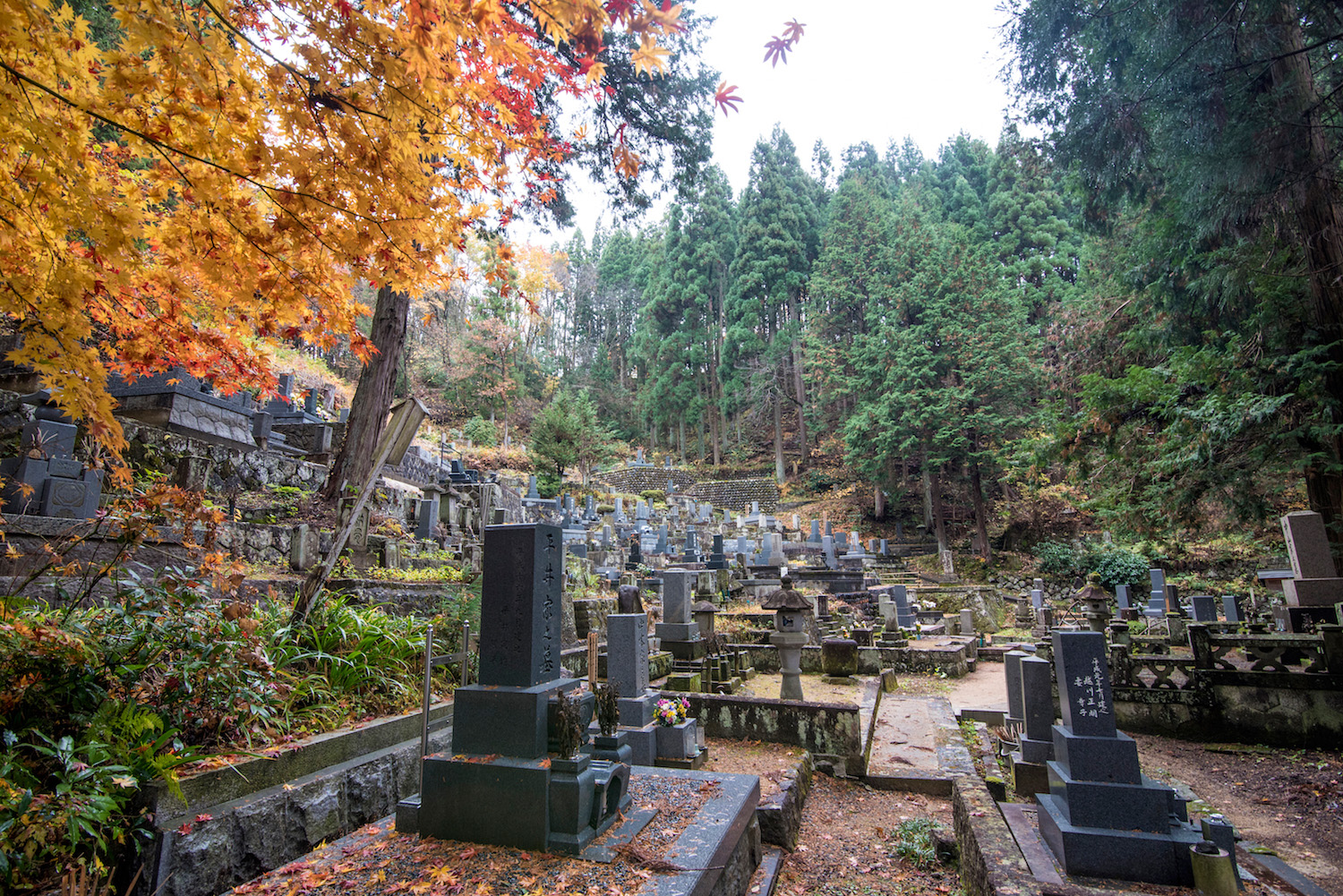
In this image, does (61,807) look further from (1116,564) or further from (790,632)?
(1116,564)

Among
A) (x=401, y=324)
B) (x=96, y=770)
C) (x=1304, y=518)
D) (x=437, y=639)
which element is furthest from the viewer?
(x=401, y=324)

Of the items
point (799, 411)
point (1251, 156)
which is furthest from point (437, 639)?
point (799, 411)

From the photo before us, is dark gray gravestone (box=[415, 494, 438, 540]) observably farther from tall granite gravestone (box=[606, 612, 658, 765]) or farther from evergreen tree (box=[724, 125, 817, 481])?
evergreen tree (box=[724, 125, 817, 481])

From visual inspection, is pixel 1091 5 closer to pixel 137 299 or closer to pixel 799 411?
pixel 137 299

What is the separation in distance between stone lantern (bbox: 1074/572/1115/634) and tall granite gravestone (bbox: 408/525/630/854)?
7369mm

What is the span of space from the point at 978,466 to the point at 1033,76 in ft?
56.4

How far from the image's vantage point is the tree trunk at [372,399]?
327 inches

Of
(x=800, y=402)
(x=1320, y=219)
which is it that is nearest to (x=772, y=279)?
(x=800, y=402)

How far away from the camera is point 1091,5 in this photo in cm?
697

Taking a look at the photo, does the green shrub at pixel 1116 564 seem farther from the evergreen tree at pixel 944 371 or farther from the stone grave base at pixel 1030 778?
the stone grave base at pixel 1030 778

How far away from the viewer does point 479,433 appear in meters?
27.8

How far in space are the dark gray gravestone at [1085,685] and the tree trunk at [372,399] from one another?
8.06 metres

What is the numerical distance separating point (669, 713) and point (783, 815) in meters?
1.29

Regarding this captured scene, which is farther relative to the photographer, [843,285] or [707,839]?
[843,285]
